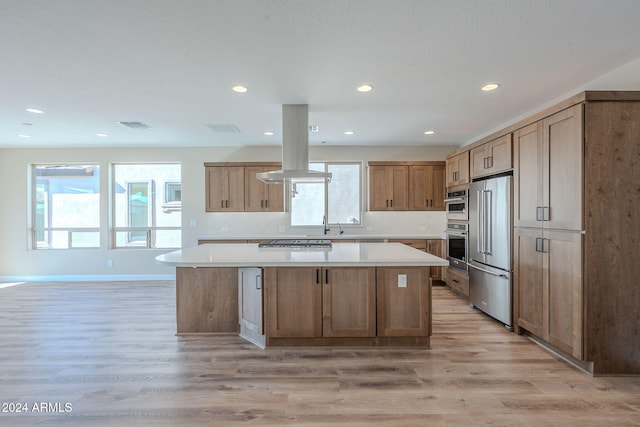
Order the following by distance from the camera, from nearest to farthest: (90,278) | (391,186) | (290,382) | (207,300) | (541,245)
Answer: (290,382) → (541,245) → (207,300) → (391,186) → (90,278)

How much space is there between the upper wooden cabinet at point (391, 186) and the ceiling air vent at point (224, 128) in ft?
8.21

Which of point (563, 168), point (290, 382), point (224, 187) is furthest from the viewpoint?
point (224, 187)

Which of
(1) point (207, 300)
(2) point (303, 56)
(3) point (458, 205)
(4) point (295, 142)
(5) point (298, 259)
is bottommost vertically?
(1) point (207, 300)

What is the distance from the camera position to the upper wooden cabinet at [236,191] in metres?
5.48

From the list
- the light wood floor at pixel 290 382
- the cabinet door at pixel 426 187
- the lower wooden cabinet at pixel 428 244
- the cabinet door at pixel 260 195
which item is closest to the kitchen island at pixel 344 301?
the light wood floor at pixel 290 382

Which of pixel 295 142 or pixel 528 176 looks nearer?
pixel 528 176

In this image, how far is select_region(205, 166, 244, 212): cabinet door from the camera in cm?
548

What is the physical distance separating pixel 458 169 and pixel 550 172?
6.14 ft

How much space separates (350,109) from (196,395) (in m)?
3.27

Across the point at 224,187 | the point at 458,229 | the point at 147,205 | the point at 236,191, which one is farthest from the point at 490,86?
the point at 147,205

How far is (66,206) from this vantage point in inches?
233

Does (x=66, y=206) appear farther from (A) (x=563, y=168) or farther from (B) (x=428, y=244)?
(A) (x=563, y=168)

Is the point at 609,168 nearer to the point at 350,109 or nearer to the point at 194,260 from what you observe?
the point at 350,109

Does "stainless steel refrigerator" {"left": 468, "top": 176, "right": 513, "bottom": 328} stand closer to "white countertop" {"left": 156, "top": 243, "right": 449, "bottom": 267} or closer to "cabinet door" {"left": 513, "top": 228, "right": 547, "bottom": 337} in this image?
"cabinet door" {"left": 513, "top": 228, "right": 547, "bottom": 337}
